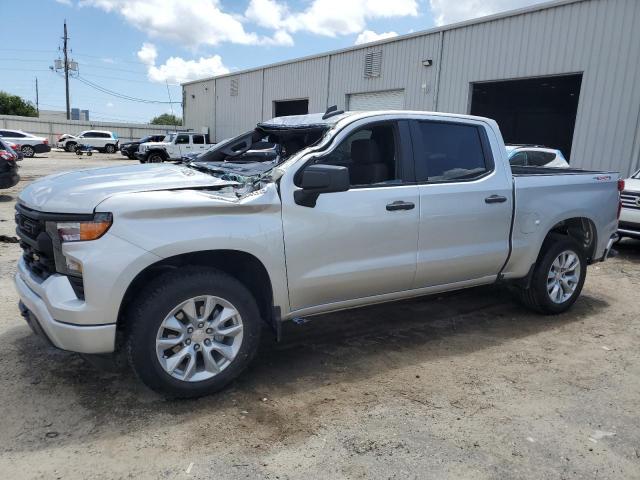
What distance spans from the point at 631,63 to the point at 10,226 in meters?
13.6

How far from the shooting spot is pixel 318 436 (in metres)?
3.03

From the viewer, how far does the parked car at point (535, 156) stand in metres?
10.4

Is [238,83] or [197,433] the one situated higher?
[238,83]

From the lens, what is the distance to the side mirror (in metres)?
3.42

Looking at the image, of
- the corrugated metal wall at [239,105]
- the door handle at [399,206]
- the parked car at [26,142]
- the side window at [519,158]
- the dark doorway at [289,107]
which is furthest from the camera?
the parked car at [26,142]

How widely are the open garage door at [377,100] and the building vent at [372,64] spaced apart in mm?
712

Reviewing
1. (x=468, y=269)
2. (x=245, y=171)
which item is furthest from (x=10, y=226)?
(x=468, y=269)

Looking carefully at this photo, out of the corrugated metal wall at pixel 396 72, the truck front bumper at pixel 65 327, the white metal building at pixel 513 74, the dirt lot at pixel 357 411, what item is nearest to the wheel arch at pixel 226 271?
the truck front bumper at pixel 65 327

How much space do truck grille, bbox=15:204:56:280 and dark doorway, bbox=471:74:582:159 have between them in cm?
1961

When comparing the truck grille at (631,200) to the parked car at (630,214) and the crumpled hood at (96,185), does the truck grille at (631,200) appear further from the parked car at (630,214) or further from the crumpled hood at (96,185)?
the crumpled hood at (96,185)

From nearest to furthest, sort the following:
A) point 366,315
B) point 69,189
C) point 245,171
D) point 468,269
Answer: point 69,189
point 245,171
point 468,269
point 366,315

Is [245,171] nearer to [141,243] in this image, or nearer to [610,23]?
[141,243]

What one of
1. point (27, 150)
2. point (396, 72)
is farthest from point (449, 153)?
point (27, 150)

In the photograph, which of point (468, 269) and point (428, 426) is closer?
point (428, 426)
